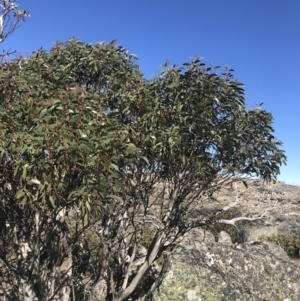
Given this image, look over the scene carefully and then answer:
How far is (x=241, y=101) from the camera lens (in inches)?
313

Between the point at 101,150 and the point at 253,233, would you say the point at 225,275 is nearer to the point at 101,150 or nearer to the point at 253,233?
the point at 101,150

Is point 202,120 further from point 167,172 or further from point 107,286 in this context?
point 107,286

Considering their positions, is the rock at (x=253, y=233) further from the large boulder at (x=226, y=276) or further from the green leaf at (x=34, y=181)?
the green leaf at (x=34, y=181)

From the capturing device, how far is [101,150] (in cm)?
496

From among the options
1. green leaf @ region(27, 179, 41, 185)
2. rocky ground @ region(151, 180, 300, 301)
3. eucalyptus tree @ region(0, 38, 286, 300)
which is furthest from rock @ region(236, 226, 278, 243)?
green leaf @ region(27, 179, 41, 185)

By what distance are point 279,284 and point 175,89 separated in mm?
4955

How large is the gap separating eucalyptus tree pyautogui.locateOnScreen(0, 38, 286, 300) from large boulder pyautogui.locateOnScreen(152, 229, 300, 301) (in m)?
0.77

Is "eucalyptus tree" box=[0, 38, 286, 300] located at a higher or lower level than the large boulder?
higher

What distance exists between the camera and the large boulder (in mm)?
8086

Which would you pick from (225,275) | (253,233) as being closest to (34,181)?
(225,275)

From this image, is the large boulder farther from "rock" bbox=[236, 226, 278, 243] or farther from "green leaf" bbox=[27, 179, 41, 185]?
"rock" bbox=[236, 226, 278, 243]

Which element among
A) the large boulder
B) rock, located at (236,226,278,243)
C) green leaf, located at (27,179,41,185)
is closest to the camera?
green leaf, located at (27,179,41,185)

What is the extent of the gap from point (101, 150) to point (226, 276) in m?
5.01

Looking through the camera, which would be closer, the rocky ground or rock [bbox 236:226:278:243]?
the rocky ground
